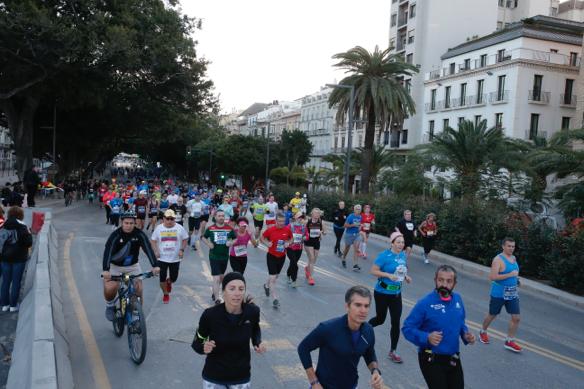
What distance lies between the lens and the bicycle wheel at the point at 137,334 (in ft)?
21.7

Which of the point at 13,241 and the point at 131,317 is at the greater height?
the point at 13,241

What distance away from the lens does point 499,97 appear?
146 feet

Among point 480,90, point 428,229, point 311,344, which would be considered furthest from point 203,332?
point 480,90

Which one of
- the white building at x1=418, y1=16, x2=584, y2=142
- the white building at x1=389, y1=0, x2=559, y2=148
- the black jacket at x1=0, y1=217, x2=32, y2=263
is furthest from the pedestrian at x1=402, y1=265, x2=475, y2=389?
the white building at x1=389, y1=0, x2=559, y2=148

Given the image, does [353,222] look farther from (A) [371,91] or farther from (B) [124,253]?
(A) [371,91]

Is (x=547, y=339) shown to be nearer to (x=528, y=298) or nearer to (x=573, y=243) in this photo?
(x=528, y=298)

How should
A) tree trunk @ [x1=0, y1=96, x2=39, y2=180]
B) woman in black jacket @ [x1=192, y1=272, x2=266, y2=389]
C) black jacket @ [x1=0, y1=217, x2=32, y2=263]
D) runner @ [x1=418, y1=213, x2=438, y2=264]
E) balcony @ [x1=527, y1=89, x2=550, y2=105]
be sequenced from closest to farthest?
1. woman in black jacket @ [x1=192, y1=272, x2=266, y2=389]
2. black jacket @ [x1=0, y1=217, x2=32, y2=263]
3. runner @ [x1=418, y1=213, x2=438, y2=264]
4. tree trunk @ [x1=0, y1=96, x2=39, y2=180]
5. balcony @ [x1=527, y1=89, x2=550, y2=105]

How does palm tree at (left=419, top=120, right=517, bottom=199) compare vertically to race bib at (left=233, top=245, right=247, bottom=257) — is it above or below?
above

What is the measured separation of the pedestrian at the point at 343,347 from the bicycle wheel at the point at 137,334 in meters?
3.08

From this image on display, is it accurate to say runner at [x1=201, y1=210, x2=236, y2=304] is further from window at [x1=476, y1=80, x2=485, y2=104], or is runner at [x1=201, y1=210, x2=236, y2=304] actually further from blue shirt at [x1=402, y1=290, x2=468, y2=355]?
window at [x1=476, y1=80, x2=485, y2=104]

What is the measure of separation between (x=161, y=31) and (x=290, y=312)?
2827 centimetres

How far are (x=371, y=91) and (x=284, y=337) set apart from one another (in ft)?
81.2

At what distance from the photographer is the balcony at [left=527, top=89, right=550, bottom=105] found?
42.8 metres

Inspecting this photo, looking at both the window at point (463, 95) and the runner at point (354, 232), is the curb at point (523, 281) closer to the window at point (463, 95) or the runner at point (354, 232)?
the runner at point (354, 232)
